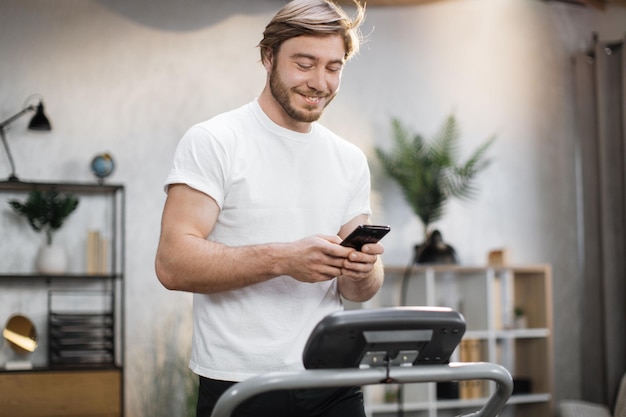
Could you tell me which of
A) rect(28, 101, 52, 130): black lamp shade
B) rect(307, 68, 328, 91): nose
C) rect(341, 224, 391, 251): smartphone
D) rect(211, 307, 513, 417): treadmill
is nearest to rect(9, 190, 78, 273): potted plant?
rect(28, 101, 52, 130): black lamp shade

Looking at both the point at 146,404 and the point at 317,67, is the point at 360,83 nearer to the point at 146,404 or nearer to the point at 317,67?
the point at 146,404

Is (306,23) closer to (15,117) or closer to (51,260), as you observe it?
(51,260)

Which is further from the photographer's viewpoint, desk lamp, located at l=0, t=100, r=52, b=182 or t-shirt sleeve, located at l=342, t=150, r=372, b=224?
desk lamp, located at l=0, t=100, r=52, b=182

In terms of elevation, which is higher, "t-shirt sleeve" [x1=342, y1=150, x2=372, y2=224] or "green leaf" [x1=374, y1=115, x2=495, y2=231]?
"green leaf" [x1=374, y1=115, x2=495, y2=231]

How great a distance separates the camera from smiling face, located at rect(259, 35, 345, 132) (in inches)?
79.3

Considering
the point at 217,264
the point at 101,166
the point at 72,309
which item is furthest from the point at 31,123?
the point at 217,264

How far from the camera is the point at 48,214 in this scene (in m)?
4.84

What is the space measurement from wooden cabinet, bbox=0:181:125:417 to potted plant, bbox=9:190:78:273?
0.06 metres

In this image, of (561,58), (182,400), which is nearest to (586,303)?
(561,58)

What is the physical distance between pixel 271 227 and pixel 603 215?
432 cm

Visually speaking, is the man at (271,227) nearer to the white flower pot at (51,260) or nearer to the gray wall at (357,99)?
the white flower pot at (51,260)

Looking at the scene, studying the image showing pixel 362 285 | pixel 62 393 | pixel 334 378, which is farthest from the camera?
pixel 62 393

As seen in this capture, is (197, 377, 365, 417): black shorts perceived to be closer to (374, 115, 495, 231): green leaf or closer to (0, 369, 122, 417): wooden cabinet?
(0, 369, 122, 417): wooden cabinet

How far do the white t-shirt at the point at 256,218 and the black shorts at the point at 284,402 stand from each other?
0.15 feet
